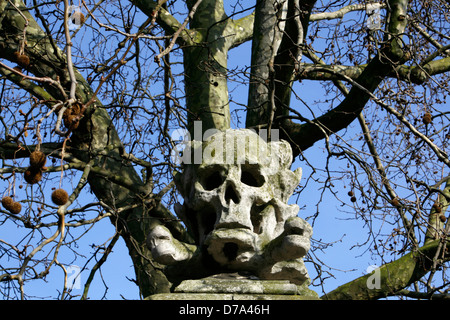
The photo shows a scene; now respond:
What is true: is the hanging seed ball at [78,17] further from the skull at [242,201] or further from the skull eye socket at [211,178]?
the skull eye socket at [211,178]

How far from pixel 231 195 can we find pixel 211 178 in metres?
0.24

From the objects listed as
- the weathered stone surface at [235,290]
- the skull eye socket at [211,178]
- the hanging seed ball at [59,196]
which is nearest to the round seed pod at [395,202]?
the skull eye socket at [211,178]

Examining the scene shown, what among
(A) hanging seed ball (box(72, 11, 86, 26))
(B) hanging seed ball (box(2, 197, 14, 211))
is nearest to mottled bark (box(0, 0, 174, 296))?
(A) hanging seed ball (box(72, 11, 86, 26))

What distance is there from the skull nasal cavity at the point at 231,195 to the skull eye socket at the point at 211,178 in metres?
0.08

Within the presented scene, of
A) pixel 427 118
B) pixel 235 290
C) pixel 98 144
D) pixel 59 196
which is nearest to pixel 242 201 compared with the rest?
pixel 235 290

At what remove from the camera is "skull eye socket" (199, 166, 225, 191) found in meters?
4.18

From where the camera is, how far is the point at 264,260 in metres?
3.89

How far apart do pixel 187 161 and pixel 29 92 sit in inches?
122

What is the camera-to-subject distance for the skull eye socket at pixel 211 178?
4184mm

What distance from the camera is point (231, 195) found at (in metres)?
4.12

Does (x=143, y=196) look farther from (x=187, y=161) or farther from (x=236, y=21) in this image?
(x=236, y=21)

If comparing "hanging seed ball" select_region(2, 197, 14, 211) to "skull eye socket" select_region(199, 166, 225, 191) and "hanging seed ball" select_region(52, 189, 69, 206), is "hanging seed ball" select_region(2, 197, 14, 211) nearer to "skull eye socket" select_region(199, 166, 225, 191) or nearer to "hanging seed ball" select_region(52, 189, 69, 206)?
"hanging seed ball" select_region(52, 189, 69, 206)

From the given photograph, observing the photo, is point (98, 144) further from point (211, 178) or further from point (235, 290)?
point (235, 290)
